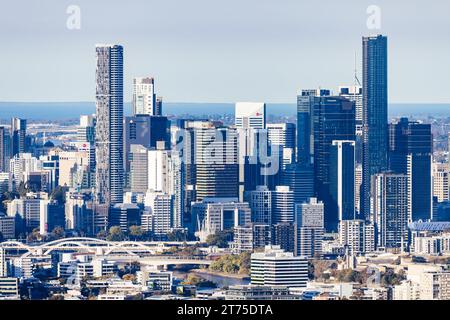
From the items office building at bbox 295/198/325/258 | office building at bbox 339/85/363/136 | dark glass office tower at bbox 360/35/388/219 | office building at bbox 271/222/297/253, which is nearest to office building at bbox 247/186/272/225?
office building at bbox 295/198/325/258

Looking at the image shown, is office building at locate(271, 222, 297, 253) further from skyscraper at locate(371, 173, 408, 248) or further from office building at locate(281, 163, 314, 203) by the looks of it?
skyscraper at locate(371, 173, 408, 248)

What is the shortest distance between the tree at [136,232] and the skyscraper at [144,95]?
1.52m

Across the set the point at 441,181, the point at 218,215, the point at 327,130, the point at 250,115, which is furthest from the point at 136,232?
the point at 441,181

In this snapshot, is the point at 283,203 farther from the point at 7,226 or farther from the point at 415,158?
the point at 7,226

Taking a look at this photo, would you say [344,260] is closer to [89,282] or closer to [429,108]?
[429,108]

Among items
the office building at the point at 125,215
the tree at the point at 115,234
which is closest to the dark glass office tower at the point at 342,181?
the office building at the point at 125,215

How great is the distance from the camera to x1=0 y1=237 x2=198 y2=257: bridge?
52.3 feet

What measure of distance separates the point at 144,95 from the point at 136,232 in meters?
1.80

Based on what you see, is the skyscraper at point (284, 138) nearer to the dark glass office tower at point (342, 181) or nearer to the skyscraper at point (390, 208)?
the dark glass office tower at point (342, 181)

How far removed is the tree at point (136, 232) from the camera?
17.9m

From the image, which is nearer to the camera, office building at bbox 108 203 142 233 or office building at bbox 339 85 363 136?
office building at bbox 108 203 142 233

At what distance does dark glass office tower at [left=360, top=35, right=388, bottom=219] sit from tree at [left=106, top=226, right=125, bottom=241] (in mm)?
3228
